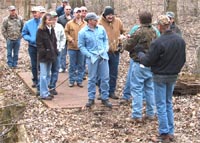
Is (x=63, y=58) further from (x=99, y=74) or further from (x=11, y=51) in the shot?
(x=99, y=74)

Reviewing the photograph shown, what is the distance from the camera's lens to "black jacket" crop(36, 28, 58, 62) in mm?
9109

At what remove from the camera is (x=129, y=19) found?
25500 mm

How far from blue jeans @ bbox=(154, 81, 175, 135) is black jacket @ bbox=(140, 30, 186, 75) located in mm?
240

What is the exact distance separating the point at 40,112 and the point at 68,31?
269cm

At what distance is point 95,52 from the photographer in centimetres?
861

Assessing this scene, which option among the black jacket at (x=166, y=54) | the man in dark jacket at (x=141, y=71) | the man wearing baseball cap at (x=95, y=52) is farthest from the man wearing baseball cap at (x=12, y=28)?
the black jacket at (x=166, y=54)

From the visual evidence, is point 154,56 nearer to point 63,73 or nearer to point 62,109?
point 62,109

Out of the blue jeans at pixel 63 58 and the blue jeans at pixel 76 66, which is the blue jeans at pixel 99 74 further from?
the blue jeans at pixel 63 58

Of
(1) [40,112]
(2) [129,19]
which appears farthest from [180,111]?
(2) [129,19]

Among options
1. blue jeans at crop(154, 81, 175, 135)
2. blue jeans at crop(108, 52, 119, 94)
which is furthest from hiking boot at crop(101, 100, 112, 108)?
blue jeans at crop(154, 81, 175, 135)

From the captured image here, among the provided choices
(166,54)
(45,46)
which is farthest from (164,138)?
(45,46)

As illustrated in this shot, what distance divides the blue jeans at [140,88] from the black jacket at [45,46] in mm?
2108

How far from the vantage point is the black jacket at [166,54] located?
21.4 feet

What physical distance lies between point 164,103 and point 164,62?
680mm
